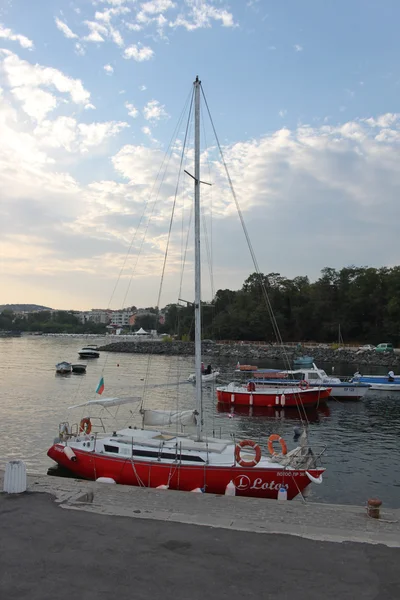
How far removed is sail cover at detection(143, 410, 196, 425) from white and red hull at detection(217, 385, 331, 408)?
1974cm

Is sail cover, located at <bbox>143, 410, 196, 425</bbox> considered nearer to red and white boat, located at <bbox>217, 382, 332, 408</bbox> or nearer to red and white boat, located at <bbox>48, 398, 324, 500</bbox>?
red and white boat, located at <bbox>48, 398, 324, 500</bbox>

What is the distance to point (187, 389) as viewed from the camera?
5197cm

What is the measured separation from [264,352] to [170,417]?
8707 cm

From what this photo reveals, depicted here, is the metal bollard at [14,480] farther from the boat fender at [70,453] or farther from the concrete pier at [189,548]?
the boat fender at [70,453]

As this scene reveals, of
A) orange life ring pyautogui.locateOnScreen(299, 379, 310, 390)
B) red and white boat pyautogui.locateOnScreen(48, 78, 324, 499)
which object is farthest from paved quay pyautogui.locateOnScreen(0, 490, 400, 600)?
orange life ring pyautogui.locateOnScreen(299, 379, 310, 390)

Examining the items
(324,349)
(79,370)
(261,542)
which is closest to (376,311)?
(324,349)

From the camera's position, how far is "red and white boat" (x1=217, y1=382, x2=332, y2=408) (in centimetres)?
3959

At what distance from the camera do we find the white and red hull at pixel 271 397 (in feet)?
130

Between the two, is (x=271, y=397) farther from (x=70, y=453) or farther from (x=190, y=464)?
(x=190, y=464)

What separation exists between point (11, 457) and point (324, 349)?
9129 cm

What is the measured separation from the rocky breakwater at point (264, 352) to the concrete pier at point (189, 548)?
65.8 meters

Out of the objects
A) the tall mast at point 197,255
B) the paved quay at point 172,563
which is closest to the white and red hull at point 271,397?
the tall mast at point 197,255

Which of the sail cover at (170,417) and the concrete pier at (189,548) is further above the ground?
the sail cover at (170,417)

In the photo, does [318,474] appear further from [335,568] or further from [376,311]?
[376,311]
